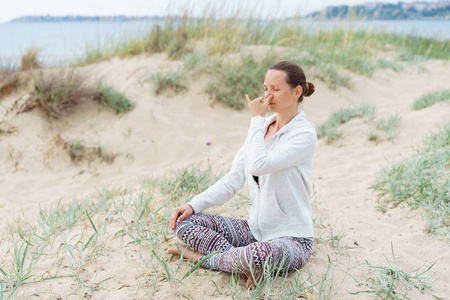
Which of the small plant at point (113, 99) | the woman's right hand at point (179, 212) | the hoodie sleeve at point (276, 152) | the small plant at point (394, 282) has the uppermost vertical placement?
the hoodie sleeve at point (276, 152)

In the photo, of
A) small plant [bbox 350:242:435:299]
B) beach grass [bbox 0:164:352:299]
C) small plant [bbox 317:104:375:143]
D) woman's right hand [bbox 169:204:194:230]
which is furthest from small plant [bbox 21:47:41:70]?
small plant [bbox 350:242:435:299]

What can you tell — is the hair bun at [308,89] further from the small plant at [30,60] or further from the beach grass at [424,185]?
the small plant at [30,60]

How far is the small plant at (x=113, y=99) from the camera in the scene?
5832 mm

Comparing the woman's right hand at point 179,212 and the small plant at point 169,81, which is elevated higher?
the woman's right hand at point 179,212

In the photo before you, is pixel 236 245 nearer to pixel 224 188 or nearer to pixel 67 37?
pixel 224 188

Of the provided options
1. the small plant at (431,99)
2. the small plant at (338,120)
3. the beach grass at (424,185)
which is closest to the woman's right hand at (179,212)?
the beach grass at (424,185)

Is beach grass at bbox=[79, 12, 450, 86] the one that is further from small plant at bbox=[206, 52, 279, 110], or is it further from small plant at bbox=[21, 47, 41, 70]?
small plant at bbox=[21, 47, 41, 70]

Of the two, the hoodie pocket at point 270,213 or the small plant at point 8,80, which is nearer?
the hoodie pocket at point 270,213

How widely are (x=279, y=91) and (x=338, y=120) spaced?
3.71m

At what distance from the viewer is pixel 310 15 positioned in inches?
350

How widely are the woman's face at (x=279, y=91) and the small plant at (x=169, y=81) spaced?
4372mm

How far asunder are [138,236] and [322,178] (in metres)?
2.22

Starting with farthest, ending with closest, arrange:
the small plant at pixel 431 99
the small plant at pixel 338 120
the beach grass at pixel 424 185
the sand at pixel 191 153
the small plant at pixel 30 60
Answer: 1. the small plant at pixel 30 60
2. the small plant at pixel 431 99
3. the small plant at pixel 338 120
4. the beach grass at pixel 424 185
5. the sand at pixel 191 153

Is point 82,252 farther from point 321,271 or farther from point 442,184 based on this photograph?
point 442,184
